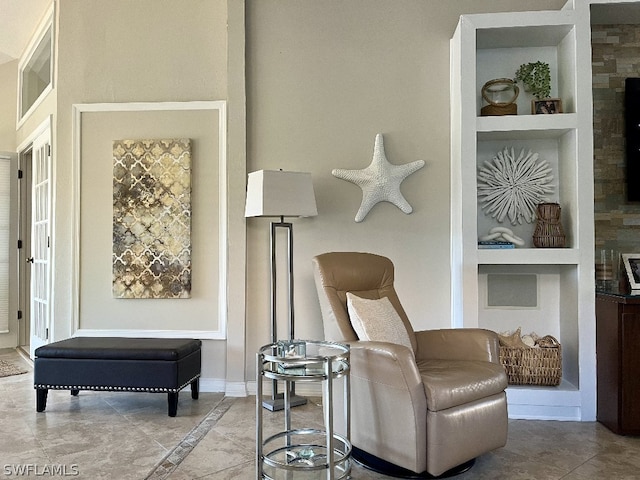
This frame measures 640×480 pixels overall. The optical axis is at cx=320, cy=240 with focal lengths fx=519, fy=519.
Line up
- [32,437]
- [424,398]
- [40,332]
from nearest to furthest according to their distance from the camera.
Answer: [424,398], [32,437], [40,332]

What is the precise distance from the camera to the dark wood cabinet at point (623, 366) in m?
2.81

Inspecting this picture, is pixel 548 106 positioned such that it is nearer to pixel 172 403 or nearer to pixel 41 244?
pixel 172 403

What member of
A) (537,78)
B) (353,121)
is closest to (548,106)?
(537,78)

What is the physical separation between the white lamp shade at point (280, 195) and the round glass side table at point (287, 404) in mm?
917

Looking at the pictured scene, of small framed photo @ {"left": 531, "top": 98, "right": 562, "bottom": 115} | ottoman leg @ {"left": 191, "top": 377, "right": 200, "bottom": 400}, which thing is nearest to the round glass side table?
ottoman leg @ {"left": 191, "top": 377, "right": 200, "bottom": 400}

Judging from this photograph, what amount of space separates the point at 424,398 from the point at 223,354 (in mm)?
1913

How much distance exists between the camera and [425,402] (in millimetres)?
2188

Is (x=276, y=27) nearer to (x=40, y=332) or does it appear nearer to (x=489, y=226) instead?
(x=489, y=226)

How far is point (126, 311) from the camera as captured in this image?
381 centimetres

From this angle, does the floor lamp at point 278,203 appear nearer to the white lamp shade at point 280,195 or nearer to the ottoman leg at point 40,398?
the white lamp shade at point 280,195

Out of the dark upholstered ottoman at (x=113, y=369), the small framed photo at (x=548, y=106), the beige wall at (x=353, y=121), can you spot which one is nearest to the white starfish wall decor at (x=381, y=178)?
the beige wall at (x=353, y=121)

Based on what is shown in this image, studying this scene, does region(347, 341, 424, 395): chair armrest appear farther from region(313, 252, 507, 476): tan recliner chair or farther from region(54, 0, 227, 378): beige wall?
region(54, 0, 227, 378): beige wall

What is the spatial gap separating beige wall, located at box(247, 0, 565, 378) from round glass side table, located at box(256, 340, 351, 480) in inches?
48.0

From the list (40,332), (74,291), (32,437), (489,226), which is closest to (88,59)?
(74,291)
